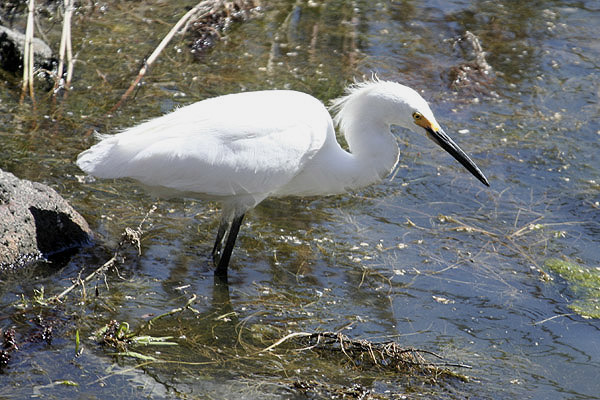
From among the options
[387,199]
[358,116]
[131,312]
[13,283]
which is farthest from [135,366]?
[387,199]

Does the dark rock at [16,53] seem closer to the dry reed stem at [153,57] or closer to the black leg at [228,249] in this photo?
the dry reed stem at [153,57]

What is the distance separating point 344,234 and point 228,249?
1.00m

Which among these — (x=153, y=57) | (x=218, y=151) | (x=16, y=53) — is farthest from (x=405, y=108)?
(x=16, y=53)

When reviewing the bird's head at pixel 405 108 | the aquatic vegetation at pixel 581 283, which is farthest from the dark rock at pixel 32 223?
the aquatic vegetation at pixel 581 283

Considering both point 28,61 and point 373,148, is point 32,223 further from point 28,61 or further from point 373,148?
point 28,61

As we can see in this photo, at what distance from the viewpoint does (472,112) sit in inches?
280

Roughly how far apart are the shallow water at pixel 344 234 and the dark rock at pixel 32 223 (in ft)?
0.41

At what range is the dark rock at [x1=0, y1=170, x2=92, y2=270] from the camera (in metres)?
4.31

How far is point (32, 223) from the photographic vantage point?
14.5 feet

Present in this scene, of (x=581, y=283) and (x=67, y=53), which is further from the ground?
(x=67, y=53)

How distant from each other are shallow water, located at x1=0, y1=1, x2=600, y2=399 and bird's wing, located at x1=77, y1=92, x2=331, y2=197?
59 cm

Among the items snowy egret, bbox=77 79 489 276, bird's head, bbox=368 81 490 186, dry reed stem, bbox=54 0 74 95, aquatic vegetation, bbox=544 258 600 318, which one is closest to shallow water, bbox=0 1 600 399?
aquatic vegetation, bbox=544 258 600 318

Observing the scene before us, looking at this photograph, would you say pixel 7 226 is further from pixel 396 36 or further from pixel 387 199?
pixel 396 36

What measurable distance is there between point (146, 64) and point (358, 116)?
3.11 meters
